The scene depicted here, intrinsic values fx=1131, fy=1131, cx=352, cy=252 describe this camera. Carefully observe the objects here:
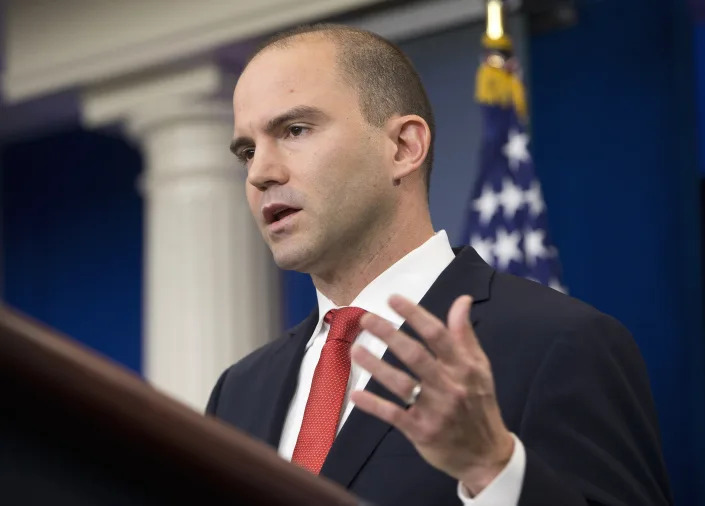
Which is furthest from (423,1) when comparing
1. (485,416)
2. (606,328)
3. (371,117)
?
(485,416)

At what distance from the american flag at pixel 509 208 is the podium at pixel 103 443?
3119 mm

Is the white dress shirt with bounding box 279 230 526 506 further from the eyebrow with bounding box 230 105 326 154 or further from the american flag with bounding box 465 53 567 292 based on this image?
the american flag with bounding box 465 53 567 292

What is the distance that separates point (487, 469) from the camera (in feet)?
3.96

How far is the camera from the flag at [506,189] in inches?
147

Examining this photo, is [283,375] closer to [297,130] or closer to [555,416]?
[297,130]

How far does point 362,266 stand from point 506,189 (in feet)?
6.56

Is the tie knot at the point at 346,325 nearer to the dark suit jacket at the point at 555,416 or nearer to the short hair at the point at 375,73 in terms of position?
the dark suit jacket at the point at 555,416

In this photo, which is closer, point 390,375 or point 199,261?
point 390,375

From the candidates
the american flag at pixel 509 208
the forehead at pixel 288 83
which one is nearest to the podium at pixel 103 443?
the forehead at pixel 288 83

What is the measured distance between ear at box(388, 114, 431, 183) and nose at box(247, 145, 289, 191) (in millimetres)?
229

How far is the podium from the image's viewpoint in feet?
1.95

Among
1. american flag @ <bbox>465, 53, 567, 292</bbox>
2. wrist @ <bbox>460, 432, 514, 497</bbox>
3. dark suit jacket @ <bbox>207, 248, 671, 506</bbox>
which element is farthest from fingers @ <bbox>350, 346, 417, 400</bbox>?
american flag @ <bbox>465, 53, 567, 292</bbox>

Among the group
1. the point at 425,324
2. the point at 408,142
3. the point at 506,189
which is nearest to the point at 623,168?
the point at 506,189

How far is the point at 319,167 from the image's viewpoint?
1868 mm
